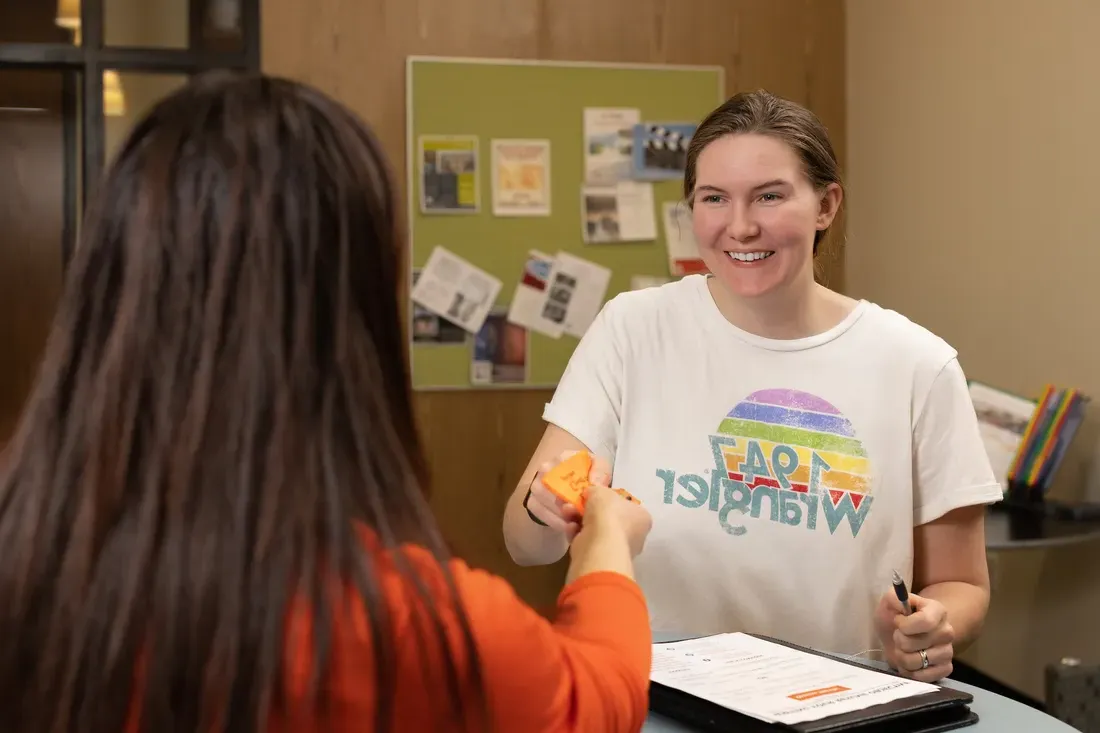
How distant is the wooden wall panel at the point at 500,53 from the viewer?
365cm

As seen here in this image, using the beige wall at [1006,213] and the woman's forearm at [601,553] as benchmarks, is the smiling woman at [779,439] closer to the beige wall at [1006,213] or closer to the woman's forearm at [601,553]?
the woman's forearm at [601,553]

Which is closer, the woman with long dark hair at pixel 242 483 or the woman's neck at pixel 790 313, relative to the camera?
the woman with long dark hair at pixel 242 483

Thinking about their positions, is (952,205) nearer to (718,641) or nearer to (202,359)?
(718,641)

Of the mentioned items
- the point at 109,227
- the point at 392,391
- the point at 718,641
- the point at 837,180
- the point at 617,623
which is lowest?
the point at 718,641

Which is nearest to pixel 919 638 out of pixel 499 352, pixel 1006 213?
pixel 1006 213

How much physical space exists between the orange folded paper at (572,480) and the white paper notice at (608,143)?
8.66 feet

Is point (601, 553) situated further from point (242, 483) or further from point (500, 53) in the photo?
point (500, 53)

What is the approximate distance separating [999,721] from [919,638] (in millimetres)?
147

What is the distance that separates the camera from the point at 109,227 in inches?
30.1

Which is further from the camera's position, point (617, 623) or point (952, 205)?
point (952, 205)

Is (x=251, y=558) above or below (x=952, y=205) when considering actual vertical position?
below

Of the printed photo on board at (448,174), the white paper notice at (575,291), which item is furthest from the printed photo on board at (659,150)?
the printed photo on board at (448,174)

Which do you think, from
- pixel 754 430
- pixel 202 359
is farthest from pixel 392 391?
pixel 754 430

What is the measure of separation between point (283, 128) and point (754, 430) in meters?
1.02
